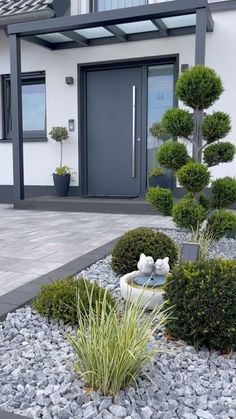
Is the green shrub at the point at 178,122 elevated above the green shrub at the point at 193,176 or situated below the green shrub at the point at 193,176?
above

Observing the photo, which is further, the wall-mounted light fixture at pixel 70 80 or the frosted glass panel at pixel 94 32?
the wall-mounted light fixture at pixel 70 80

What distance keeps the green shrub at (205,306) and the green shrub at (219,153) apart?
1.61 m

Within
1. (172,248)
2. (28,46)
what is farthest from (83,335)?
(28,46)

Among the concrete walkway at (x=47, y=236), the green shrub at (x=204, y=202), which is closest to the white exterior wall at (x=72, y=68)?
the concrete walkway at (x=47, y=236)

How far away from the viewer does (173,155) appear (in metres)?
3.38

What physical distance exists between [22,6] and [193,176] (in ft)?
16.5

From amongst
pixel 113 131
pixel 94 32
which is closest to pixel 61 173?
pixel 113 131

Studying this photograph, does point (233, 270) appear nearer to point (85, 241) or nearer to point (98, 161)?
point (85, 241)

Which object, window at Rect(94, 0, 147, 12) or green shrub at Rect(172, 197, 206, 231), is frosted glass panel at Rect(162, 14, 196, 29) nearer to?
window at Rect(94, 0, 147, 12)

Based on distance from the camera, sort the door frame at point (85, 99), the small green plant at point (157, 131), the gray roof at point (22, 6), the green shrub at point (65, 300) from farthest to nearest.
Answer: the door frame at point (85, 99), the small green plant at point (157, 131), the gray roof at point (22, 6), the green shrub at point (65, 300)

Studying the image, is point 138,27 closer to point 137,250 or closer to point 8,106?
point 8,106

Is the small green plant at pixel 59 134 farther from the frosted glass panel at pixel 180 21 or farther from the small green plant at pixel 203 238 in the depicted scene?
the small green plant at pixel 203 238

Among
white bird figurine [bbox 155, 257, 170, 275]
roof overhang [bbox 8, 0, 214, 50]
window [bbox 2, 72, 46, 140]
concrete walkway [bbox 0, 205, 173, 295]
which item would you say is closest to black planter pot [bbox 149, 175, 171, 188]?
concrete walkway [bbox 0, 205, 173, 295]

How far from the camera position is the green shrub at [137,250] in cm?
282
